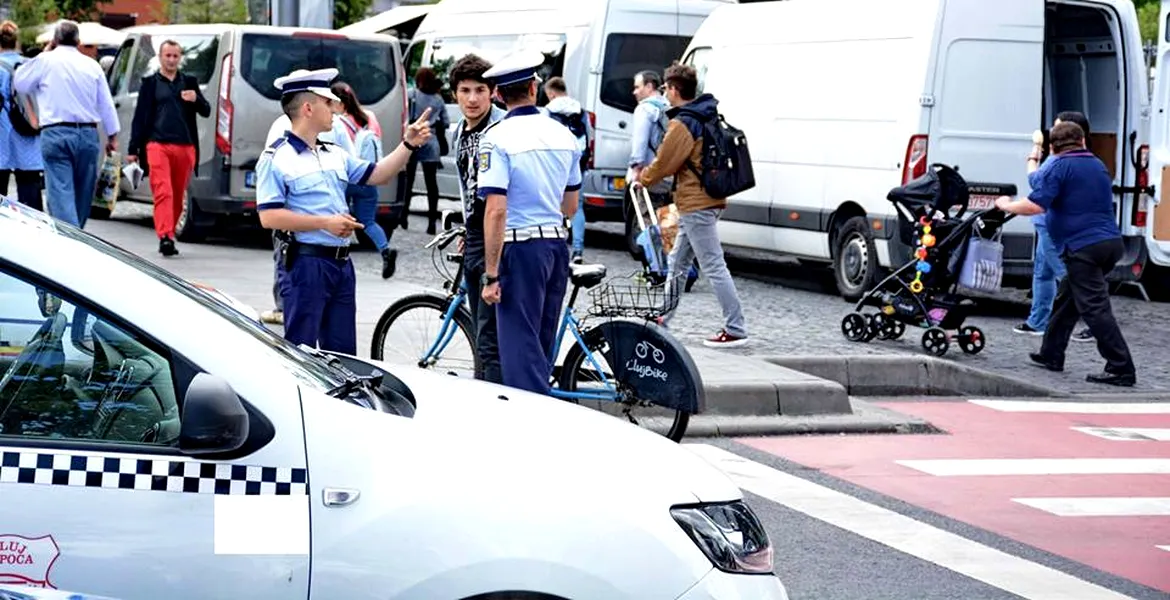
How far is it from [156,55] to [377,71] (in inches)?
83.9

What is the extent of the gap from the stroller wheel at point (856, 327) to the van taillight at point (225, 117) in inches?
248

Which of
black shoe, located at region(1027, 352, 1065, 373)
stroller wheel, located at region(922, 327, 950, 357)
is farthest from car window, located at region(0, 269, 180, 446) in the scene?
black shoe, located at region(1027, 352, 1065, 373)

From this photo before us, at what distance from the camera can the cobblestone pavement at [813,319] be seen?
40.4ft

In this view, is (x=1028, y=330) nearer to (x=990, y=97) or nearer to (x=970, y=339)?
(x=970, y=339)

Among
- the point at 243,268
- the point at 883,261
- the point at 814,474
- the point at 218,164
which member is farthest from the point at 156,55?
the point at 814,474

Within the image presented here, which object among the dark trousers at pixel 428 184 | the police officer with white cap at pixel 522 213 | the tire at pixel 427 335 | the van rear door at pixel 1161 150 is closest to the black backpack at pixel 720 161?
the tire at pixel 427 335

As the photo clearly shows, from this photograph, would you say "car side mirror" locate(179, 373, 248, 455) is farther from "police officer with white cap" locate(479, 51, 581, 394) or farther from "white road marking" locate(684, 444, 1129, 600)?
"police officer with white cap" locate(479, 51, 581, 394)

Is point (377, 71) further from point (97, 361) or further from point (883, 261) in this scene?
point (97, 361)

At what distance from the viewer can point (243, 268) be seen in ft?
49.7

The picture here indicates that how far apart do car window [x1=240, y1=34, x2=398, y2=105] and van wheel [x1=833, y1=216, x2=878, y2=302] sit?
4678 mm

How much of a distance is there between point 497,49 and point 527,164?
12500 mm

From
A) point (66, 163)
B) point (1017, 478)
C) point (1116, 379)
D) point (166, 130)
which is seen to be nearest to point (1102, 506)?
point (1017, 478)

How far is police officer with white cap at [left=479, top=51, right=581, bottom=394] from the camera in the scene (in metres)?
7.67

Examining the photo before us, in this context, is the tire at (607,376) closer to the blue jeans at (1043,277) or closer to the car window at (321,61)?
the blue jeans at (1043,277)
